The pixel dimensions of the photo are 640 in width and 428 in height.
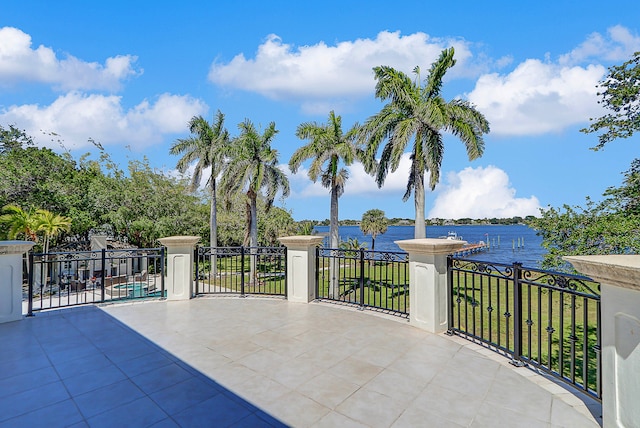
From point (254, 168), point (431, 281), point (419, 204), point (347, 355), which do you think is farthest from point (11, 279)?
point (254, 168)

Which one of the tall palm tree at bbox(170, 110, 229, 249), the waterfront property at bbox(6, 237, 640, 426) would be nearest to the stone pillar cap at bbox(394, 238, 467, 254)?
the waterfront property at bbox(6, 237, 640, 426)

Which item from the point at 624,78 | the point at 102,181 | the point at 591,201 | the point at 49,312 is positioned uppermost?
the point at 624,78

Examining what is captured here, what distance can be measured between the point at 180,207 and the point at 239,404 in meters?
22.1

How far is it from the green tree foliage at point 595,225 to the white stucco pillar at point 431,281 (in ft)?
15.6

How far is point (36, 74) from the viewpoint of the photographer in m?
12.8

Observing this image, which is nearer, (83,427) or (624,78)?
(83,427)

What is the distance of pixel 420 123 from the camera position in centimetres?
1126

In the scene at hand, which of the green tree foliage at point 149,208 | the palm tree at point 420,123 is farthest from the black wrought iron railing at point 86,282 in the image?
the palm tree at point 420,123

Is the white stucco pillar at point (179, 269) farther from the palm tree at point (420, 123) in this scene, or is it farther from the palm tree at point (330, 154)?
the palm tree at point (330, 154)

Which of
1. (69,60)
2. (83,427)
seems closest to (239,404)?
(83,427)

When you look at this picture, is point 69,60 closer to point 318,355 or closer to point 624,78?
point 318,355

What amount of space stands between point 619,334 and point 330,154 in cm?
1312

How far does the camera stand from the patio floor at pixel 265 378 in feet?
8.36

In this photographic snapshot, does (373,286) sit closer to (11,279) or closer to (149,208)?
(11,279)
